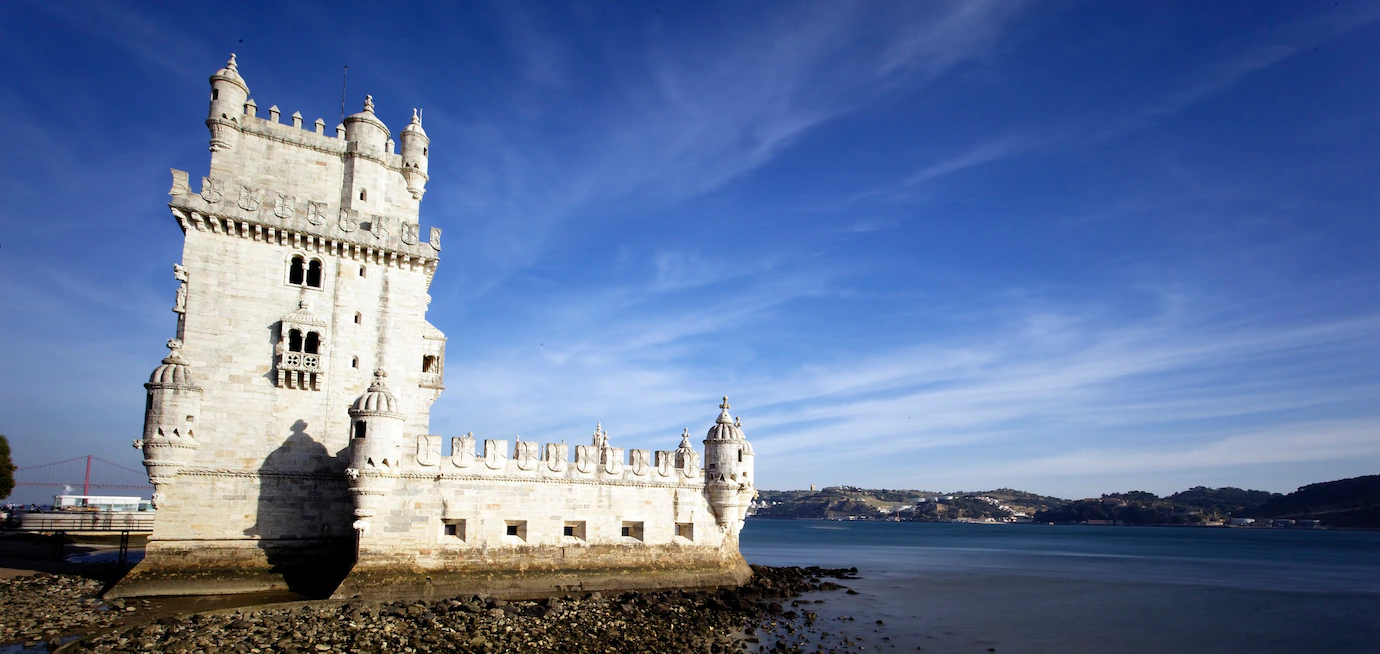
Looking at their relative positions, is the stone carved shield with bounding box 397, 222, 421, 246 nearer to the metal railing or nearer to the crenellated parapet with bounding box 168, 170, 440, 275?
the crenellated parapet with bounding box 168, 170, 440, 275

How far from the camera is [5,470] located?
47406 mm

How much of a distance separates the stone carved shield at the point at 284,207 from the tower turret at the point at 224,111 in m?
2.49

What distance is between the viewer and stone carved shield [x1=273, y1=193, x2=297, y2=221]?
24.3 metres

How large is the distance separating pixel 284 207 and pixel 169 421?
7423 millimetres

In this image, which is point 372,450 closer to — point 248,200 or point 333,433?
point 333,433

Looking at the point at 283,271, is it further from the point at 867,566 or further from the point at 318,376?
the point at 867,566

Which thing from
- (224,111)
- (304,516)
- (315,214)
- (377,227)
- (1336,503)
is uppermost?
(224,111)

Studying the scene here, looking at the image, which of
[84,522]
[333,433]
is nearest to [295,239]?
[333,433]

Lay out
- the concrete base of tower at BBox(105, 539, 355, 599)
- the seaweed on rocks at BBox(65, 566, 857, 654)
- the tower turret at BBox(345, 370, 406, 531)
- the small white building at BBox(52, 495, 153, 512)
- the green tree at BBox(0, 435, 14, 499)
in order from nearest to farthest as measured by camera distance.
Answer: the seaweed on rocks at BBox(65, 566, 857, 654)
the concrete base of tower at BBox(105, 539, 355, 599)
the tower turret at BBox(345, 370, 406, 531)
the green tree at BBox(0, 435, 14, 499)
the small white building at BBox(52, 495, 153, 512)

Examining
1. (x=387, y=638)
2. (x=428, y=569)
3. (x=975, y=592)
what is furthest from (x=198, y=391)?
(x=975, y=592)

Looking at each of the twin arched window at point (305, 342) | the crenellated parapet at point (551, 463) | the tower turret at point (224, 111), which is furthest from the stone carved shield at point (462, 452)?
the tower turret at point (224, 111)

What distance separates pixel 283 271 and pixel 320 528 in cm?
845

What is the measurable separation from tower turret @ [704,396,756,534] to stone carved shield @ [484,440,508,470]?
27.1 feet

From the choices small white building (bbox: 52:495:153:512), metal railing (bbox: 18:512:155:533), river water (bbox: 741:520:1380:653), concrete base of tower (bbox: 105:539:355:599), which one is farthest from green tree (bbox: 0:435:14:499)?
river water (bbox: 741:520:1380:653)
